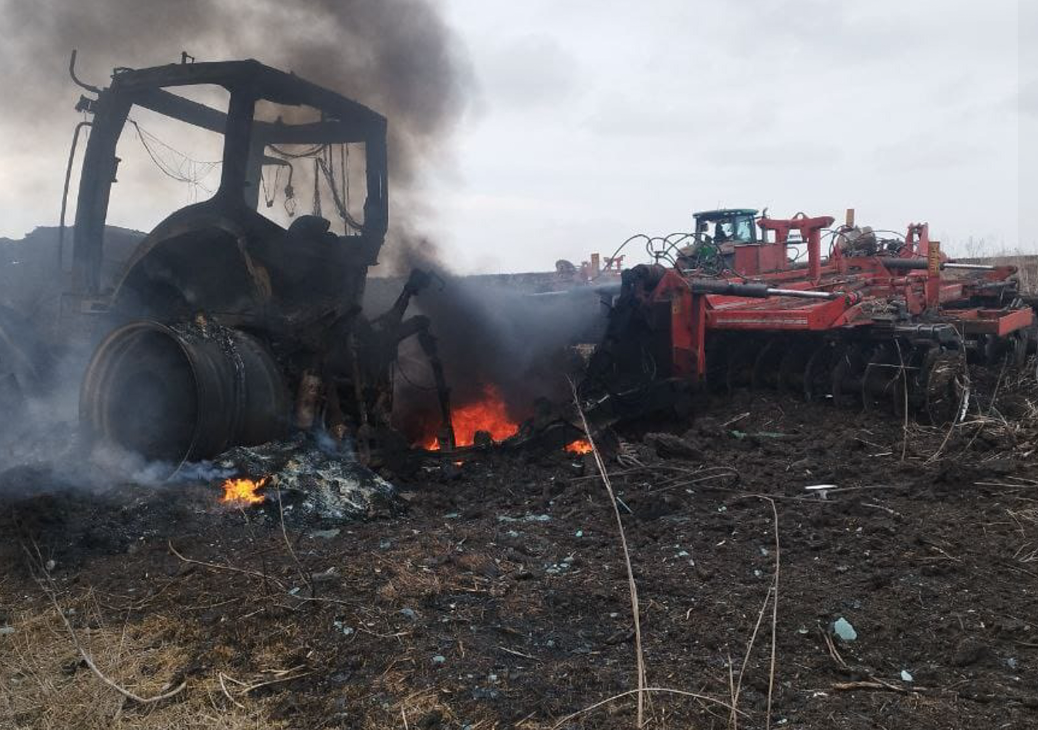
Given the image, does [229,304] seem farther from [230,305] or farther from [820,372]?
[820,372]

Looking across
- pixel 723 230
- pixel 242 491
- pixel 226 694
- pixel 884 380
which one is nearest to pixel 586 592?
pixel 226 694

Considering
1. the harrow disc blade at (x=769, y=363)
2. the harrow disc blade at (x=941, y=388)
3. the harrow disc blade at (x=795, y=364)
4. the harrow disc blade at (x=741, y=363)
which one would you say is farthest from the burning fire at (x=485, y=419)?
the harrow disc blade at (x=941, y=388)

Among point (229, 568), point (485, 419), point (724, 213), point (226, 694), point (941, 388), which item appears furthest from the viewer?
point (724, 213)

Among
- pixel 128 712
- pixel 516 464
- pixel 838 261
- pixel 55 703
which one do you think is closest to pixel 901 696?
pixel 128 712

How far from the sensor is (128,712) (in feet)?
11.0

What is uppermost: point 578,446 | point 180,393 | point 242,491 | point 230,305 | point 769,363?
point 230,305

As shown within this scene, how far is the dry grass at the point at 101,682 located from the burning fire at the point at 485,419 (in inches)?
205

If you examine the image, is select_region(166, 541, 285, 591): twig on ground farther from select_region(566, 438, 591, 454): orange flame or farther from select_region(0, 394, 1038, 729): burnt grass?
select_region(566, 438, 591, 454): orange flame

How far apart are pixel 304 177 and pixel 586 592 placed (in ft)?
19.4

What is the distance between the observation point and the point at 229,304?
7.14 metres

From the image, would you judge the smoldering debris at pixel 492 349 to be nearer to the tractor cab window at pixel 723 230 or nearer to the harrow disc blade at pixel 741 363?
the harrow disc blade at pixel 741 363

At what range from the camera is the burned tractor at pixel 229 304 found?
6207mm

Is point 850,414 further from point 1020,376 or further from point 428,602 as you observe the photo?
point 428,602

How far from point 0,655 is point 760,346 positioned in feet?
25.3
